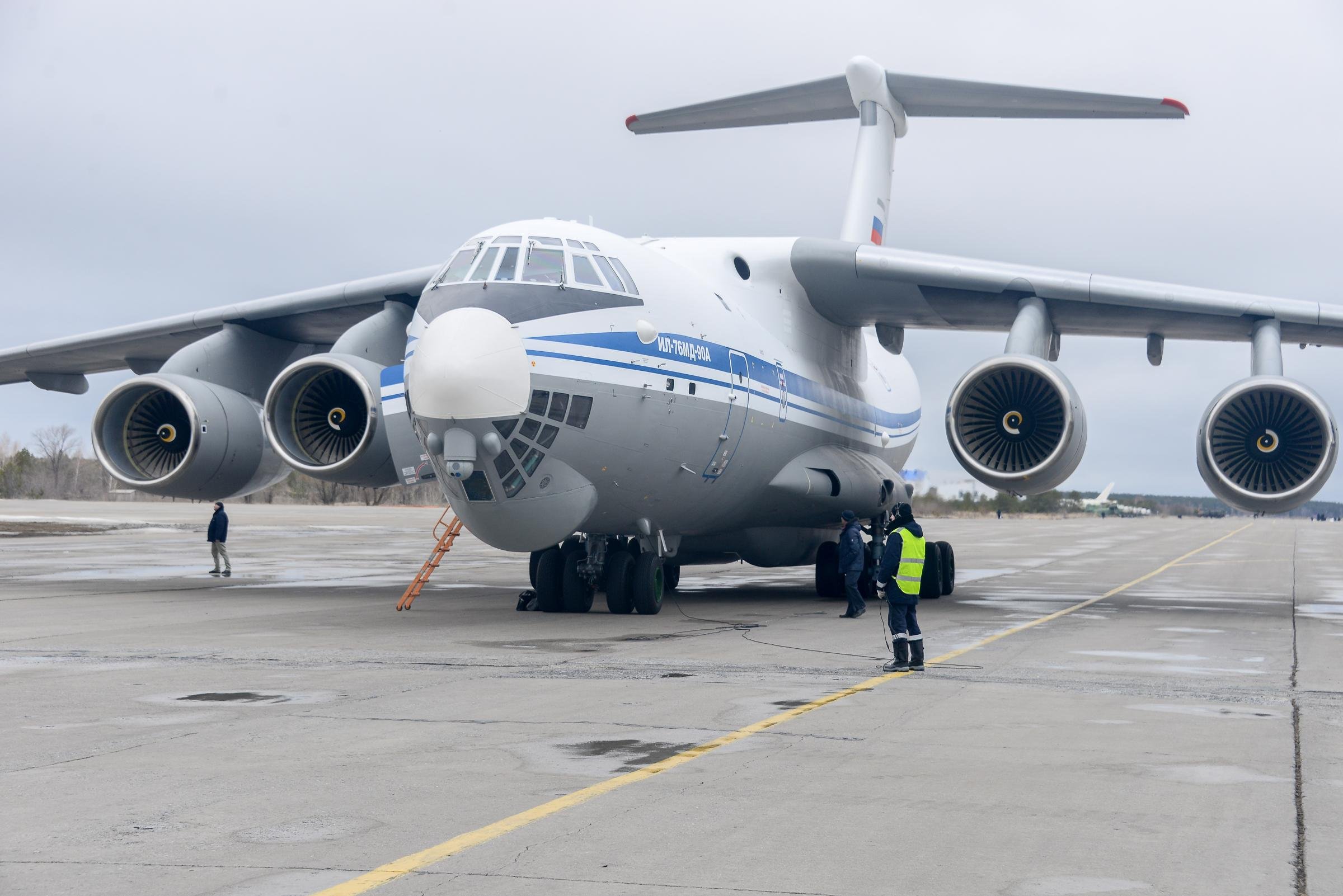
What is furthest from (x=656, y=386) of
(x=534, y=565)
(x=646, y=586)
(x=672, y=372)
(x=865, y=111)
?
(x=865, y=111)

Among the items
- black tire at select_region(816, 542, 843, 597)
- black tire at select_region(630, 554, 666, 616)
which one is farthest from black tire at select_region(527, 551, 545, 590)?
black tire at select_region(816, 542, 843, 597)

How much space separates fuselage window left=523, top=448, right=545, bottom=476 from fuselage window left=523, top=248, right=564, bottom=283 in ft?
5.35

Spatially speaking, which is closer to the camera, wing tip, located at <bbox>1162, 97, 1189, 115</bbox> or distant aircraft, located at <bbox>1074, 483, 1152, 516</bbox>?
wing tip, located at <bbox>1162, 97, 1189, 115</bbox>

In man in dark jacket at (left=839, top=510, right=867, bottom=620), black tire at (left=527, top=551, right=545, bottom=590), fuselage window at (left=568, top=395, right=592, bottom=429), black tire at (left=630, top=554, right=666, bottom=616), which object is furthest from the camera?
man in dark jacket at (left=839, top=510, right=867, bottom=620)

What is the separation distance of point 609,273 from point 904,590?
4.69m

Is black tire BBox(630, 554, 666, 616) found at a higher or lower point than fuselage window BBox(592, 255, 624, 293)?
lower

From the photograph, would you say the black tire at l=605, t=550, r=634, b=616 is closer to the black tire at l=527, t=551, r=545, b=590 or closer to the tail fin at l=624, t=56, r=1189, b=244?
the black tire at l=527, t=551, r=545, b=590

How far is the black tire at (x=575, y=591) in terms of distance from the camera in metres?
14.3

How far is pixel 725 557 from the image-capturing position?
17859 mm

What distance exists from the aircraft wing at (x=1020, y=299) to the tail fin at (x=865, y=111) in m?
3.72

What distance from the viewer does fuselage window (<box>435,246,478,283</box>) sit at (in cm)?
1230

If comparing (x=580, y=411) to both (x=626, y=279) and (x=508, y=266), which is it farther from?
(x=626, y=279)

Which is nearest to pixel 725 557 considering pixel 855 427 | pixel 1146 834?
pixel 855 427

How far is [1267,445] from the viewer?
1498cm
